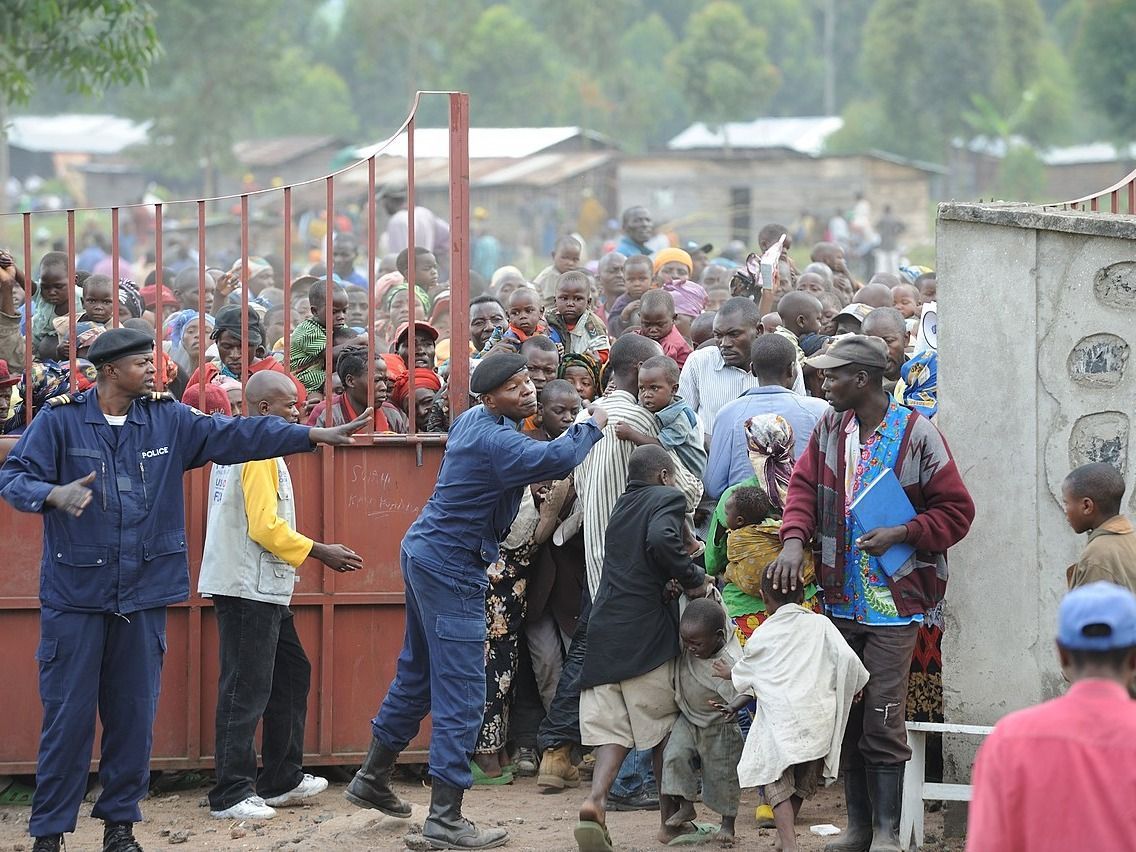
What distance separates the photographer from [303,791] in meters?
6.71

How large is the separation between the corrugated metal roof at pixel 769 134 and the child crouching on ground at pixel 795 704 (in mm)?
45170

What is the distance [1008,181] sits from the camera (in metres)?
45.7

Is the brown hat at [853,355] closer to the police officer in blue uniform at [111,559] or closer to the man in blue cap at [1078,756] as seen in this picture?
the police officer in blue uniform at [111,559]

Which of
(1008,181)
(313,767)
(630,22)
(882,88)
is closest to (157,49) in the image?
(313,767)

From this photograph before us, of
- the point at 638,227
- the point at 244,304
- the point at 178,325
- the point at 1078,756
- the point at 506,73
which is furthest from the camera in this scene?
the point at 506,73

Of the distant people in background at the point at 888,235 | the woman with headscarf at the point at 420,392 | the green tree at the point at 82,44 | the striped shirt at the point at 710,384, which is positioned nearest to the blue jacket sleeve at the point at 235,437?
the woman with headscarf at the point at 420,392

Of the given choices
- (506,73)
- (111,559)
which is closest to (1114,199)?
(111,559)

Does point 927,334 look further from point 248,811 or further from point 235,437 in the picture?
point 248,811

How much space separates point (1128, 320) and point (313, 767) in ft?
13.0

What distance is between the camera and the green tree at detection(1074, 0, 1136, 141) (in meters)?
45.7

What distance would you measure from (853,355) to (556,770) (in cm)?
237

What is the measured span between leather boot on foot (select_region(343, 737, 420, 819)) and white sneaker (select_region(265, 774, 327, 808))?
56 cm

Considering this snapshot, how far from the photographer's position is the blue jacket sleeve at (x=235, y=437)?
230 inches

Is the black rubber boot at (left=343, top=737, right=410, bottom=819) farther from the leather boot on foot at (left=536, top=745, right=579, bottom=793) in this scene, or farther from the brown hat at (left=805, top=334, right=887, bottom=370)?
the brown hat at (left=805, top=334, right=887, bottom=370)
